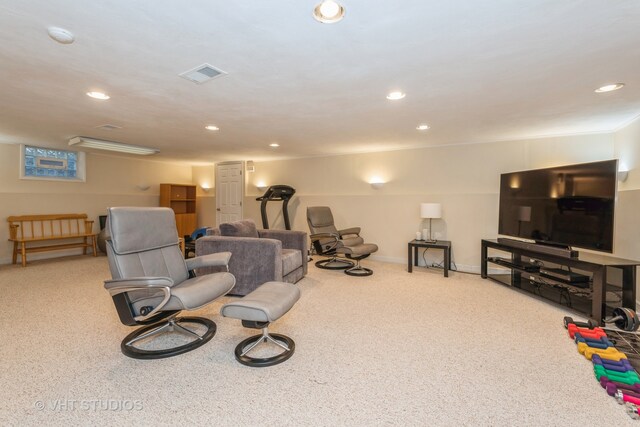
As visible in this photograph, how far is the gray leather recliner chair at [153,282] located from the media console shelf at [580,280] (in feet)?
11.1

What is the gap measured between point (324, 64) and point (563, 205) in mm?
3081

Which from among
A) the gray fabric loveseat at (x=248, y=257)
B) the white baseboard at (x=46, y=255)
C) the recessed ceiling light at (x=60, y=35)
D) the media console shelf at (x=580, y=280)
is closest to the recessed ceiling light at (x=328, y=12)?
the recessed ceiling light at (x=60, y=35)

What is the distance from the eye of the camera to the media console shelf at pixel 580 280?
273 centimetres

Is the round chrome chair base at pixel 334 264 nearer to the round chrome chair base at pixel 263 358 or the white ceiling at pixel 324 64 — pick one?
the white ceiling at pixel 324 64

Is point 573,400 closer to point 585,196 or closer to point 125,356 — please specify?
point 585,196

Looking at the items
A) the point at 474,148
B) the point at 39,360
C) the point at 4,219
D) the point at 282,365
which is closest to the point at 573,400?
the point at 282,365

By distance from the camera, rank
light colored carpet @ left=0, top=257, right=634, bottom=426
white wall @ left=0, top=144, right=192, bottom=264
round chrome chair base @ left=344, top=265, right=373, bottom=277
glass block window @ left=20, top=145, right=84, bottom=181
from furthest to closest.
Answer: glass block window @ left=20, top=145, right=84, bottom=181 < white wall @ left=0, top=144, right=192, bottom=264 < round chrome chair base @ left=344, top=265, right=373, bottom=277 < light colored carpet @ left=0, top=257, right=634, bottom=426

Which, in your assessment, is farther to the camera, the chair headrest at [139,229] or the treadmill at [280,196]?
the treadmill at [280,196]

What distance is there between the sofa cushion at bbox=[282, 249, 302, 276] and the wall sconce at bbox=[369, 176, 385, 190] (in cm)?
232

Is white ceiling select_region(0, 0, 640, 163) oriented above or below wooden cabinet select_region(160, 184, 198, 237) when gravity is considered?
above

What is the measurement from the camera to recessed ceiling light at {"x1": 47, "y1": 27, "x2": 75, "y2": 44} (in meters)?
1.68

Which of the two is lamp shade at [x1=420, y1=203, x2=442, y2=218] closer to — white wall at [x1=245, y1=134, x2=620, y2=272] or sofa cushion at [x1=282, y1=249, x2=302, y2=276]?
white wall at [x1=245, y1=134, x2=620, y2=272]

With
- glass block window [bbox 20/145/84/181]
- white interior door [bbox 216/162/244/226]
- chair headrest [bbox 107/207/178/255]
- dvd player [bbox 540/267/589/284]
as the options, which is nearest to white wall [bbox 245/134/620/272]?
white interior door [bbox 216/162/244/226]

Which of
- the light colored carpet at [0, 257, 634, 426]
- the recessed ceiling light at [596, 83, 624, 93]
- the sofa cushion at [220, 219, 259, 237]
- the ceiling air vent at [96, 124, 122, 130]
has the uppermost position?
the recessed ceiling light at [596, 83, 624, 93]
